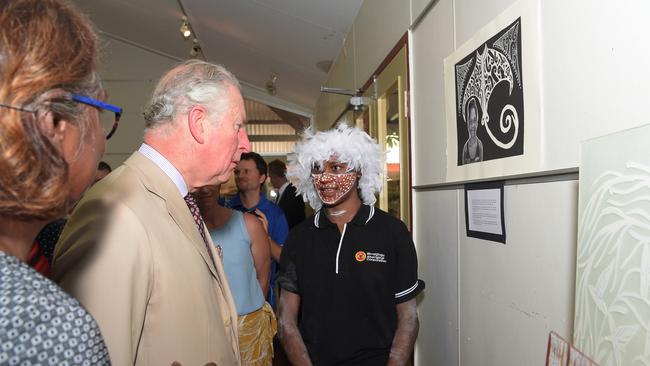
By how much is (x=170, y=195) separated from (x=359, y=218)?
929mm

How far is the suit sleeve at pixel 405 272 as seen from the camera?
5.89 ft

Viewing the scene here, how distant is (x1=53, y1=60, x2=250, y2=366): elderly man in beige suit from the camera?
93 centimetres

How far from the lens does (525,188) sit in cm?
123

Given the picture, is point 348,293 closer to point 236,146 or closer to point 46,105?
point 236,146

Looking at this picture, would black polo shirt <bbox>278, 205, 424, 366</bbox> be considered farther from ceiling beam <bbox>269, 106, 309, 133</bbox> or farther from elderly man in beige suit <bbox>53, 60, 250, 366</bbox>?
ceiling beam <bbox>269, 106, 309, 133</bbox>

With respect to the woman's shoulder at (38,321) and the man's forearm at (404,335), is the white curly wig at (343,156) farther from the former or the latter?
the woman's shoulder at (38,321)

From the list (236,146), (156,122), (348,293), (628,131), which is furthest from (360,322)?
(628,131)

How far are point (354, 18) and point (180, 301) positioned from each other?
10.2 feet

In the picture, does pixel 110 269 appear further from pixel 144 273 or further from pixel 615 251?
pixel 615 251

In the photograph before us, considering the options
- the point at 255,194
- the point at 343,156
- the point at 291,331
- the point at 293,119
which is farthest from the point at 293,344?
the point at 293,119

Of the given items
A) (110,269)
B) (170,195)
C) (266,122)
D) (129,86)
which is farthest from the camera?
(266,122)

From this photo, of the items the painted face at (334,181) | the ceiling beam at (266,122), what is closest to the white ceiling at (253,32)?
the ceiling beam at (266,122)

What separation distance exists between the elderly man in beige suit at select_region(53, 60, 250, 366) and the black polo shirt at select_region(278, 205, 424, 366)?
59 centimetres

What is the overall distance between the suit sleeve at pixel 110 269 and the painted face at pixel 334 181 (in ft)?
3.52
